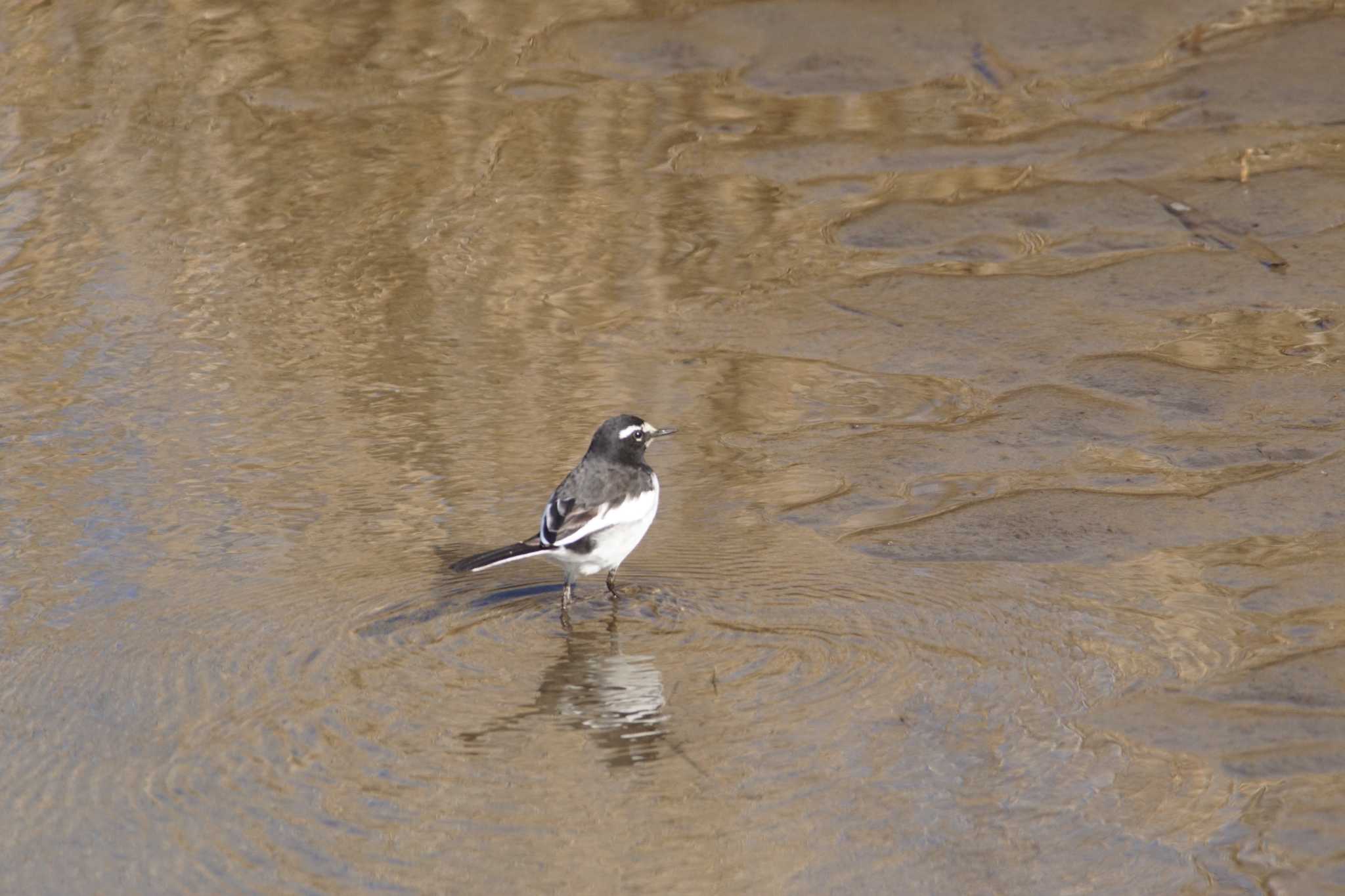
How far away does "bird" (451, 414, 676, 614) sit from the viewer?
6.29 metres

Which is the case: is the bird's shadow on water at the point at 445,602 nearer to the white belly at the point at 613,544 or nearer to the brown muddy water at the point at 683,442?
the brown muddy water at the point at 683,442

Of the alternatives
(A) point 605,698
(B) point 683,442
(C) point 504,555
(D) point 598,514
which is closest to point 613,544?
(D) point 598,514

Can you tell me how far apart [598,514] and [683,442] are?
56.2 inches

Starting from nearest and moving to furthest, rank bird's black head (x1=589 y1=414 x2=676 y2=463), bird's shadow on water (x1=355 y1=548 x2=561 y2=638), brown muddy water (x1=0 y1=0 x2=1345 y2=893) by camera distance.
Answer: brown muddy water (x1=0 y1=0 x2=1345 y2=893) → bird's shadow on water (x1=355 y1=548 x2=561 y2=638) → bird's black head (x1=589 y1=414 x2=676 y2=463)

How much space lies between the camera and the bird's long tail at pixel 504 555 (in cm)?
623

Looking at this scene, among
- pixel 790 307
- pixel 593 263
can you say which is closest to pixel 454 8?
pixel 593 263

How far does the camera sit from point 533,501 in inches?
281

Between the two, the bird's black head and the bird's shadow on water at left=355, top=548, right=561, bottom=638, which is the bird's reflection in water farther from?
the bird's black head

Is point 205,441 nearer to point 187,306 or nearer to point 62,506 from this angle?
point 62,506

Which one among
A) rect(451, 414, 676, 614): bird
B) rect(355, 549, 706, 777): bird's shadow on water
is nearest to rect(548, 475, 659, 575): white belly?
rect(451, 414, 676, 614): bird

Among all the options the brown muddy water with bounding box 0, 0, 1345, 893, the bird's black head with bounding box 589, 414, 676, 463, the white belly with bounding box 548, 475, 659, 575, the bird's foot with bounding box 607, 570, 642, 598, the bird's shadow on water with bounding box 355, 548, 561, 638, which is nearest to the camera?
the brown muddy water with bounding box 0, 0, 1345, 893

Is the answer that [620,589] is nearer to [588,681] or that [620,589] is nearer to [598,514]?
[598,514]

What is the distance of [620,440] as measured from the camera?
6.80 metres

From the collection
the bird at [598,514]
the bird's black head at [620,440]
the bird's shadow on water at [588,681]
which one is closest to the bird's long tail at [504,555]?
the bird at [598,514]
